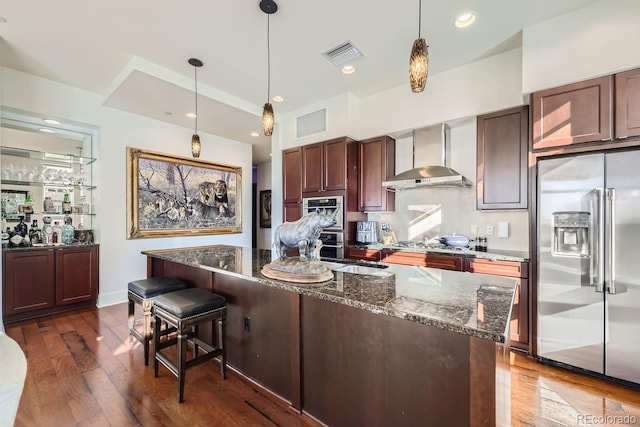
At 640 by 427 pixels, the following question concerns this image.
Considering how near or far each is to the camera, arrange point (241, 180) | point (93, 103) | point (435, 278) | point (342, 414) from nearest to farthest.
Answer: point (342, 414)
point (435, 278)
point (93, 103)
point (241, 180)

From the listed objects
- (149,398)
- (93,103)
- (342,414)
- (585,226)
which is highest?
(93,103)

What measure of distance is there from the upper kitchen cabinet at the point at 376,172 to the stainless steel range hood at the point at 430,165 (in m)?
0.16

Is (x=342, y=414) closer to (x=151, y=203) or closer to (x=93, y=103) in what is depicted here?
(x=151, y=203)

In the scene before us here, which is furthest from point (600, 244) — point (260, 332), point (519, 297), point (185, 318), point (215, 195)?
point (215, 195)

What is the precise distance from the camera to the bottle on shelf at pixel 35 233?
355 cm

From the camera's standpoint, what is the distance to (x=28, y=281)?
3311 mm

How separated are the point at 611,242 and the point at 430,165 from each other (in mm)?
1900

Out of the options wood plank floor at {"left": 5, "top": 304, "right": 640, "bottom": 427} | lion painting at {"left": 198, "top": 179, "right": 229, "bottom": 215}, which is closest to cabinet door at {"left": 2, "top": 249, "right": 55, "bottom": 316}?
wood plank floor at {"left": 5, "top": 304, "right": 640, "bottom": 427}

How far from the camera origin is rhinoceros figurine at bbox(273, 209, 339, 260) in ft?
5.68

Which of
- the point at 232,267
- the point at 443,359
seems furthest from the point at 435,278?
the point at 232,267

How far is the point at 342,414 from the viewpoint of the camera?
1526 mm

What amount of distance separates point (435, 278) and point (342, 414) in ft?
3.17

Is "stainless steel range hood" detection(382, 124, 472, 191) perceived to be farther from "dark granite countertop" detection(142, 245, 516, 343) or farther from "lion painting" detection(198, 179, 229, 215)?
"lion painting" detection(198, 179, 229, 215)

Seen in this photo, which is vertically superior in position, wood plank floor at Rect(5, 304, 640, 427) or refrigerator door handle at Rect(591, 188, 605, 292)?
refrigerator door handle at Rect(591, 188, 605, 292)
